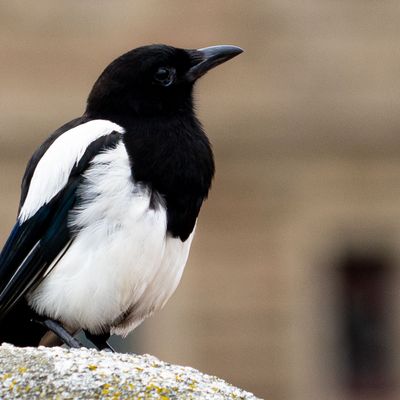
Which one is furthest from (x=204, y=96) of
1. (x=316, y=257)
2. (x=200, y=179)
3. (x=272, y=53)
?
(x=200, y=179)

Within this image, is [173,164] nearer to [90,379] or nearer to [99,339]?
[99,339]

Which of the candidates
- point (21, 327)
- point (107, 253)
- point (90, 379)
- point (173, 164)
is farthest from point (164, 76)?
point (90, 379)

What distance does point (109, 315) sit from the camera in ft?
15.2

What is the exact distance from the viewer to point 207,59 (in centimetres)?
521

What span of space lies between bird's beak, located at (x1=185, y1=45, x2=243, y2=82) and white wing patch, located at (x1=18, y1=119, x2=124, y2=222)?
468 millimetres

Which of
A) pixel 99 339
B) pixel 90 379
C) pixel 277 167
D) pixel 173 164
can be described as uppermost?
pixel 173 164

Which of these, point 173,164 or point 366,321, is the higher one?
point 173,164

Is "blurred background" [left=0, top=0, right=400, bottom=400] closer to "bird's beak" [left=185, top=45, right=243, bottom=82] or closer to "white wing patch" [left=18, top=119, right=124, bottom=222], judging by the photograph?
"bird's beak" [left=185, top=45, right=243, bottom=82]

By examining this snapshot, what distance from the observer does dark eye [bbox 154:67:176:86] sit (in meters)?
5.02

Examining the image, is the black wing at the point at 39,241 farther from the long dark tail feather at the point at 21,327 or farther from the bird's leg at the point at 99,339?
the bird's leg at the point at 99,339

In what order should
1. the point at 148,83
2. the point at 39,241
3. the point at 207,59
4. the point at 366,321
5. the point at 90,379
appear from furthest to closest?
1. the point at 366,321
2. the point at 207,59
3. the point at 148,83
4. the point at 39,241
5. the point at 90,379

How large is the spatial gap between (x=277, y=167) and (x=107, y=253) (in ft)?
20.9

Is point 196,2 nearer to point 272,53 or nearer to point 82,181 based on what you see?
point 272,53

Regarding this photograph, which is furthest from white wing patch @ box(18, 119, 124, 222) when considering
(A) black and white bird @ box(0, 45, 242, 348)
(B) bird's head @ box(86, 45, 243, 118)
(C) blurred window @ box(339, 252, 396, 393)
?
(C) blurred window @ box(339, 252, 396, 393)
